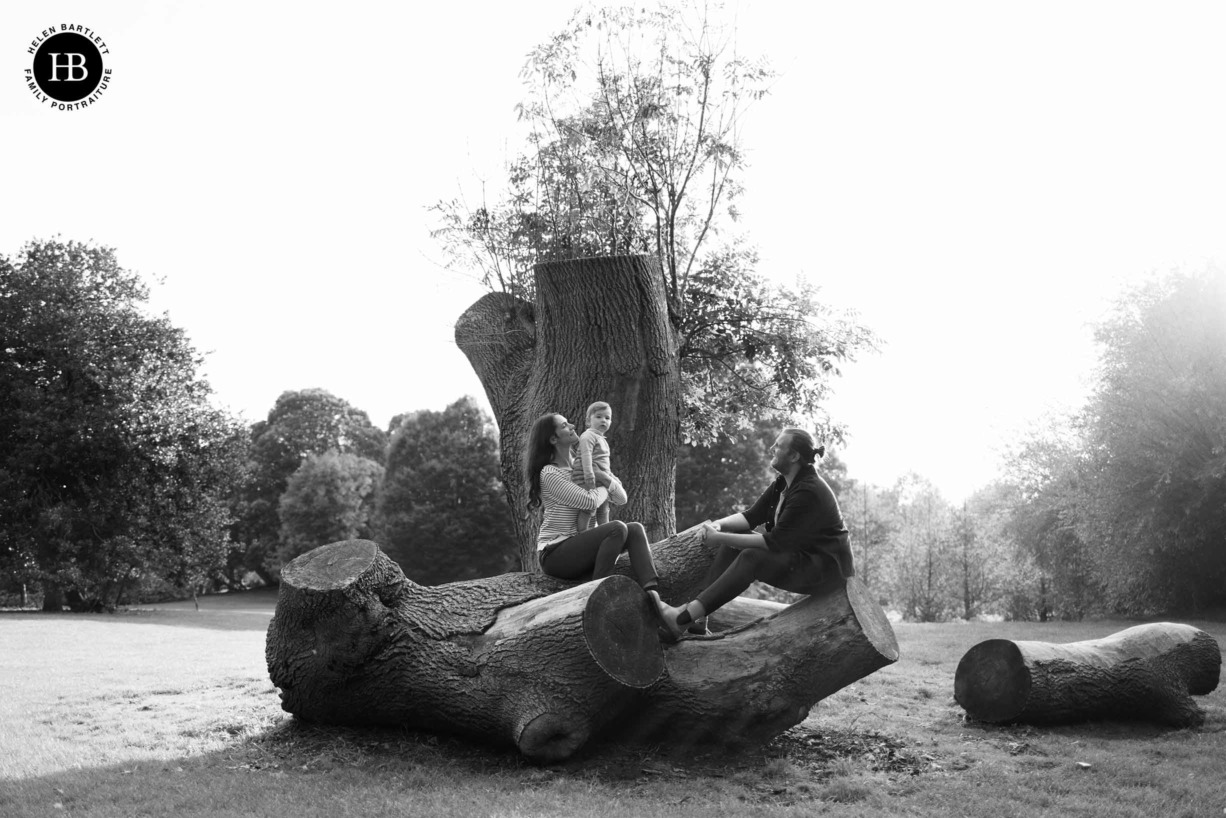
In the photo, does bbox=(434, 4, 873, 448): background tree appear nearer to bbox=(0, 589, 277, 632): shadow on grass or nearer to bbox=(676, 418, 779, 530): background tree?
bbox=(0, 589, 277, 632): shadow on grass

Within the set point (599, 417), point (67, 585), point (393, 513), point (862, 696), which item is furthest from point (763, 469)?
point (599, 417)

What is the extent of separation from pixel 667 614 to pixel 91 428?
30.1 metres

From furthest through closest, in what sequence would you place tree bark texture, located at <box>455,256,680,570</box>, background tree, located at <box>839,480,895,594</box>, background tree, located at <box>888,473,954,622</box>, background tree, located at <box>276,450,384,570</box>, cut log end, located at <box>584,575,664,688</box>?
background tree, located at <box>276,450,384,570</box> < background tree, located at <box>839,480,895,594</box> < background tree, located at <box>888,473,954,622</box> < tree bark texture, located at <box>455,256,680,570</box> < cut log end, located at <box>584,575,664,688</box>

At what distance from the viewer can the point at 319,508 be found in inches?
2154

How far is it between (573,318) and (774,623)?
5.87 m

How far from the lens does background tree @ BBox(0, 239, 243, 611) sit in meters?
32.8

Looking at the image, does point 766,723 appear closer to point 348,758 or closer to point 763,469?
point 348,758

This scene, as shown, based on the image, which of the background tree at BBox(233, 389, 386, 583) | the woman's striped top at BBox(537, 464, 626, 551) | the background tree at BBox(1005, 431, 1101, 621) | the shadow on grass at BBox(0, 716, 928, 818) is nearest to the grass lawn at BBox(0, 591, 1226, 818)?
the shadow on grass at BBox(0, 716, 928, 818)

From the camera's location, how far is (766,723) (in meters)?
8.84

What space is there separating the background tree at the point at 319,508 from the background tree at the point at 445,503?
391 centimetres

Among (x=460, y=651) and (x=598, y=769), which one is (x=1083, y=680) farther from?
(x=460, y=651)

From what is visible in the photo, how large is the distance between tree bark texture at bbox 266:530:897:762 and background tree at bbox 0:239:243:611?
2758 cm

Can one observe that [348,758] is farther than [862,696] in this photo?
No

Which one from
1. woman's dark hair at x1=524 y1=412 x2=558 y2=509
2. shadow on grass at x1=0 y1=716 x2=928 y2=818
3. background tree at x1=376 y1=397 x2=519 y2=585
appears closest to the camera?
shadow on grass at x1=0 y1=716 x2=928 y2=818
